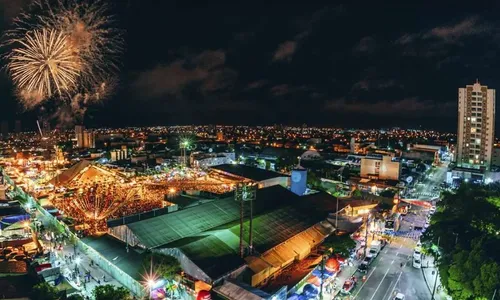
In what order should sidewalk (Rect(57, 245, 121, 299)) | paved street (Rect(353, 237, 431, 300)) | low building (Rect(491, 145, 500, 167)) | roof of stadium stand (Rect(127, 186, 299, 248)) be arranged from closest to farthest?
1. paved street (Rect(353, 237, 431, 300))
2. sidewalk (Rect(57, 245, 121, 299))
3. roof of stadium stand (Rect(127, 186, 299, 248))
4. low building (Rect(491, 145, 500, 167))

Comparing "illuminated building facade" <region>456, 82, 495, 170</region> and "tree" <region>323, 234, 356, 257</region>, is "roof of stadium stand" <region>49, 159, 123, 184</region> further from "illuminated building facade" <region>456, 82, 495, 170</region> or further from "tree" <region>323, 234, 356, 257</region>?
"illuminated building facade" <region>456, 82, 495, 170</region>

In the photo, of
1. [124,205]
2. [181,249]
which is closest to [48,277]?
[181,249]

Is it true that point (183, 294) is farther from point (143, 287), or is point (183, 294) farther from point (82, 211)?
point (82, 211)

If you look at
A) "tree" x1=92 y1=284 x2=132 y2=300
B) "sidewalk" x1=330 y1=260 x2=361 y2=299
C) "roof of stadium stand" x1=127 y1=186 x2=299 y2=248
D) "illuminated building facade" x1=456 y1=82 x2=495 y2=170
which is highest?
"illuminated building facade" x1=456 y1=82 x2=495 y2=170

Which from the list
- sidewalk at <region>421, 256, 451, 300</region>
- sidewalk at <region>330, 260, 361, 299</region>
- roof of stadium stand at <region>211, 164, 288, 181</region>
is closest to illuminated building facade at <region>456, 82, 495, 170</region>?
roof of stadium stand at <region>211, 164, 288, 181</region>

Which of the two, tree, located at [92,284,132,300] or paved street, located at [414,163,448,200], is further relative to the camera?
paved street, located at [414,163,448,200]

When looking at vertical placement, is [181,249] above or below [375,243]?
above
